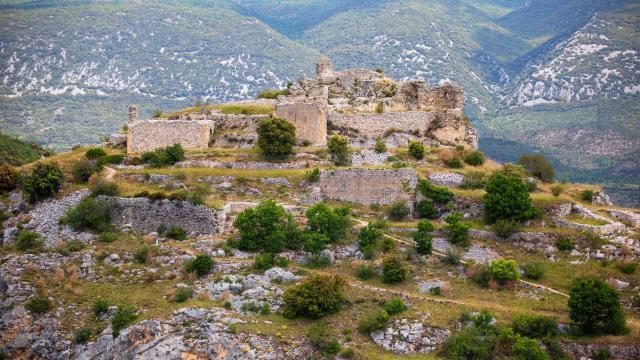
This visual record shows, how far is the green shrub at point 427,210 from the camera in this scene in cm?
5006

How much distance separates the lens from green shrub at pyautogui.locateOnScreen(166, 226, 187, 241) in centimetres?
4712

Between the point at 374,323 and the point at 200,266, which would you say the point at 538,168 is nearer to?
the point at 374,323

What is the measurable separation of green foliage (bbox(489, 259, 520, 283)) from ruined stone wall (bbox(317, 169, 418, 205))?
34.4 feet

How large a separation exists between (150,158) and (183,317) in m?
20.2

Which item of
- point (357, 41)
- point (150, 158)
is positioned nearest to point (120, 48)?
point (357, 41)

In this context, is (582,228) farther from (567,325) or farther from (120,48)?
(120,48)

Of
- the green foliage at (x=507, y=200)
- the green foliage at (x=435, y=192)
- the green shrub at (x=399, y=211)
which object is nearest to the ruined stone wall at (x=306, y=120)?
the green foliage at (x=435, y=192)

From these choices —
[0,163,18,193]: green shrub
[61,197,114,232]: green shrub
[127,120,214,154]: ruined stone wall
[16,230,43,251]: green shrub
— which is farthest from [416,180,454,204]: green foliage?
[0,163,18,193]: green shrub

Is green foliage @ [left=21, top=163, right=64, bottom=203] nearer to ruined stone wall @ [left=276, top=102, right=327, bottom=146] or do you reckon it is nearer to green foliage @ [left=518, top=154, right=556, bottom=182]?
ruined stone wall @ [left=276, top=102, right=327, bottom=146]

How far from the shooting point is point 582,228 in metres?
46.0

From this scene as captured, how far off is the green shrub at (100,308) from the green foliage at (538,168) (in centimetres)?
3199

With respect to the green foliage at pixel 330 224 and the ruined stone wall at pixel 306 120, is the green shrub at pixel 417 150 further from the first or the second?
the green foliage at pixel 330 224

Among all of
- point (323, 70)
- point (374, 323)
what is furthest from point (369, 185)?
point (323, 70)

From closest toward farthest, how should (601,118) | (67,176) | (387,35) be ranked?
(67,176) < (601,118) < (387,35)
